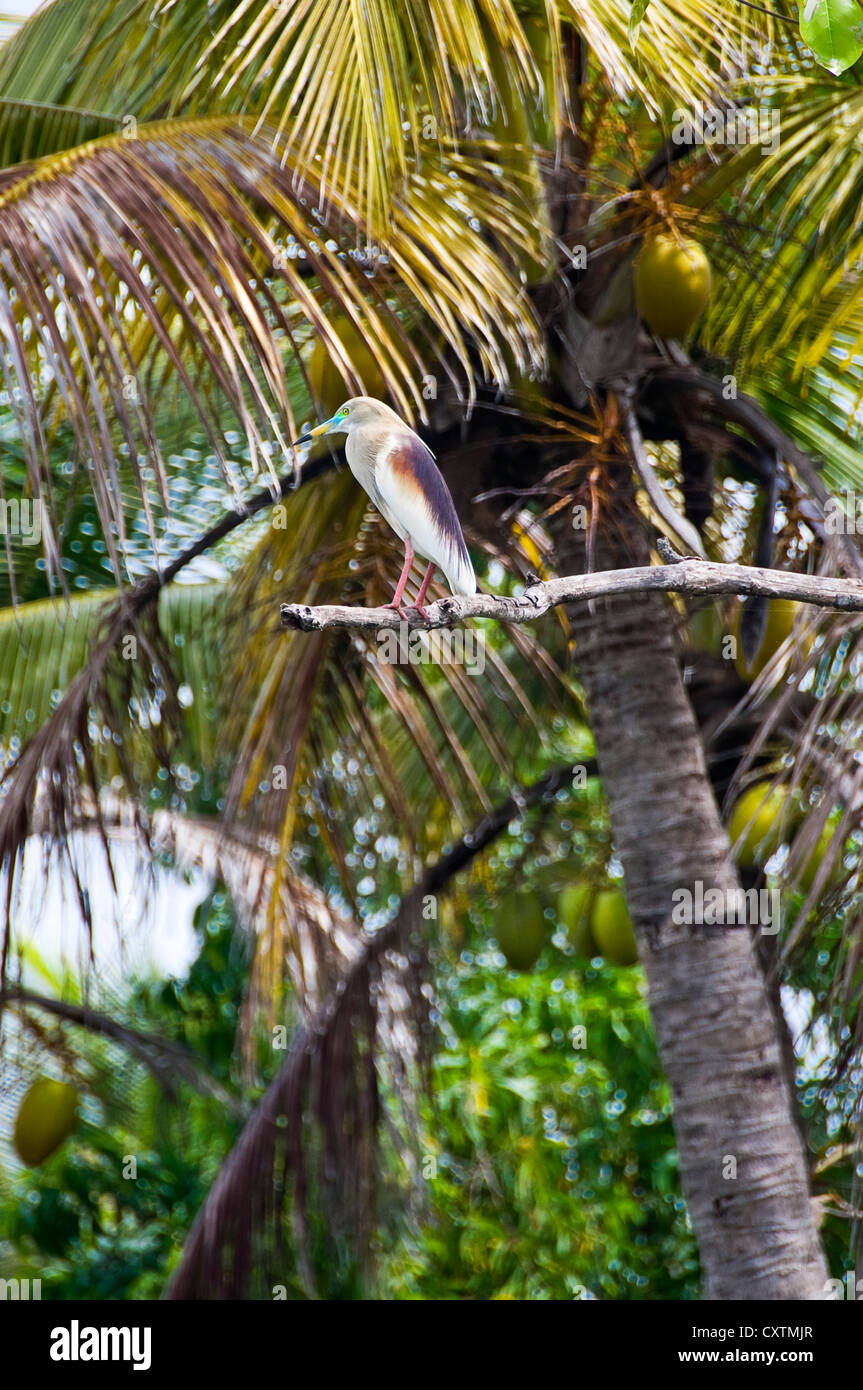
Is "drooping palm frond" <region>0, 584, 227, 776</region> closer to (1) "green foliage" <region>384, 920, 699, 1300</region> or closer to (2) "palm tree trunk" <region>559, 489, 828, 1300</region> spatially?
(2) "palm tree trunk" <region>559, 489, 828, 1300</region>

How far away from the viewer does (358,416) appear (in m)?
2.22

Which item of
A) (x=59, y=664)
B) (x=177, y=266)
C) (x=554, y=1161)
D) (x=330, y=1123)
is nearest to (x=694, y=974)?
(x=330, y=1123)

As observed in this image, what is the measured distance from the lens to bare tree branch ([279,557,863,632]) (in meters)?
1.82

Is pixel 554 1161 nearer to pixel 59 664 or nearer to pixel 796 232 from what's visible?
pixel 59 664

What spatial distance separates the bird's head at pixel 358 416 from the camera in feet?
7.20

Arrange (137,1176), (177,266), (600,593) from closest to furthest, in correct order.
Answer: (600,593), (177,266), (137,1176)

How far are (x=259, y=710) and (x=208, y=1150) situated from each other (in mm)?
4635

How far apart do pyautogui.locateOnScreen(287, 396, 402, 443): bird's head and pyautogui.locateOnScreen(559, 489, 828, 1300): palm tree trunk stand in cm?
144

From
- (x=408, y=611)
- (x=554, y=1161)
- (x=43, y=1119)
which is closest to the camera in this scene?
(x=408, y=611)

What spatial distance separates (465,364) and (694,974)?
171 cm

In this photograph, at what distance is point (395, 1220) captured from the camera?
5.41 m
